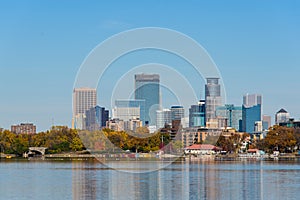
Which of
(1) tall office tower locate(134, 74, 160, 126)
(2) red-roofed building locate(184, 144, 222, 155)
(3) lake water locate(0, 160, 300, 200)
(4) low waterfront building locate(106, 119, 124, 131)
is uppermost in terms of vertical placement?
(1) tall office tower locate(134, 74, 160, 126)

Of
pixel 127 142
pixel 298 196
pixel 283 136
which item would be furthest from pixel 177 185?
pixel 283 136

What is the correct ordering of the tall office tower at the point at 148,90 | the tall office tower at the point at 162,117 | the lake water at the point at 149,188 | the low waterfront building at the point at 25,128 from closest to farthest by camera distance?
the lake water at the point at 149,188, the tall office tower at the point at 148,90, the tall office tower at the point at 162,117, the low waterfront building at the point at 25,128

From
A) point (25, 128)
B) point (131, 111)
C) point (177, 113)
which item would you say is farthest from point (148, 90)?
point (25, 128)

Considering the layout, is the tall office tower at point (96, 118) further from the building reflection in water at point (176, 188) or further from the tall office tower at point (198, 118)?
the building reflection in water at point (176, 188)

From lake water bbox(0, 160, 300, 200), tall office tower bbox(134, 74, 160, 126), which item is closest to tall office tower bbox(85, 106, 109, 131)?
tall office tower bbox(134, 74, 160, 126)

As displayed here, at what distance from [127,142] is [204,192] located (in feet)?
229

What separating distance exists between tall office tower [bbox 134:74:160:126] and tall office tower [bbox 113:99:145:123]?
32.1 inches

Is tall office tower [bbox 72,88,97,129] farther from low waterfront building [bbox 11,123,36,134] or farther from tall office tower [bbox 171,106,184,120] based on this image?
low waterfront building [bbox 11,123,36,134]

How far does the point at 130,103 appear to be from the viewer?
8719cm

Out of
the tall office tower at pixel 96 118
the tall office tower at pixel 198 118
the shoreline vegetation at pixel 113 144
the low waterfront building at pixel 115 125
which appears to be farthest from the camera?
the tall office tower at pixel 198 118

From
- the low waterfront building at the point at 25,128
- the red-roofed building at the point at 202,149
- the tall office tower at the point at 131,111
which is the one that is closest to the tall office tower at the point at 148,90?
the tall office tower at the point at 131,111

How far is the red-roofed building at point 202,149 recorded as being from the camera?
431 feet

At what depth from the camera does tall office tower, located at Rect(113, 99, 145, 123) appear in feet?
289

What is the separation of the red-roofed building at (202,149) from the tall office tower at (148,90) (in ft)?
105
